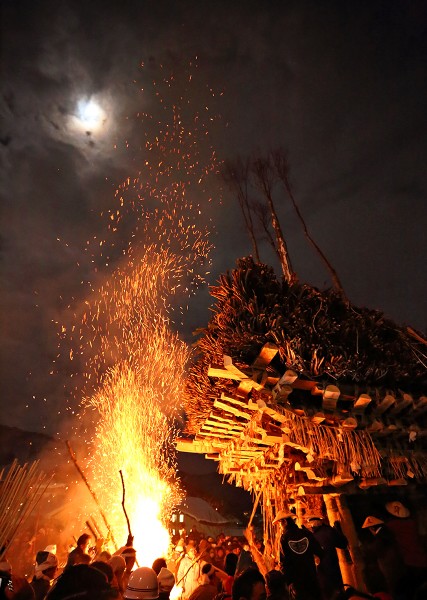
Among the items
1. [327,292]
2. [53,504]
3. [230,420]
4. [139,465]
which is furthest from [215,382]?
[53,504]

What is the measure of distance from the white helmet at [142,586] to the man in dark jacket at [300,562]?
78.9 inches

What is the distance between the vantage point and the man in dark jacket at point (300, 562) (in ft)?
13.7

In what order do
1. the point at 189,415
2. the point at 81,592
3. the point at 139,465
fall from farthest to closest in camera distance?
1. the point at 139,465
2. the point at 189,415
3. the point at 81,592

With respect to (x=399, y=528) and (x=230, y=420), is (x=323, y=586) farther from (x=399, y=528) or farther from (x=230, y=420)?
(x=230, y=420)

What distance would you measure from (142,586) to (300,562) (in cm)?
220

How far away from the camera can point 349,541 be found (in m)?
5.25

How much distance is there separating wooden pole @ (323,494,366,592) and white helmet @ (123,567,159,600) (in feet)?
11.4

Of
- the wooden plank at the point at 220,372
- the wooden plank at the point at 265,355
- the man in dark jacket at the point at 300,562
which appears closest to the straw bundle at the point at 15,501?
the wooden plank at the point at 220,372

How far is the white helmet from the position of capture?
3.11 metres

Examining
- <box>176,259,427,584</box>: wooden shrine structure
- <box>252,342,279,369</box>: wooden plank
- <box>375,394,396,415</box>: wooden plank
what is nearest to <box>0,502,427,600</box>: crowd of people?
<box>176,259,427,584</box>: wooden shrine structure

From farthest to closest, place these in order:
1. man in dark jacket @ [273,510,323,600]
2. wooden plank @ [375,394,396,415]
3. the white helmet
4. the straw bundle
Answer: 1. wooden plank @ [375,394,396,415]
2. man in dark jacket @ [273,510,323,600]
3. the straw bundle
4. the white helmet

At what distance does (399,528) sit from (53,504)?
2186 centimetres

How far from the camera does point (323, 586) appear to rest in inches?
175

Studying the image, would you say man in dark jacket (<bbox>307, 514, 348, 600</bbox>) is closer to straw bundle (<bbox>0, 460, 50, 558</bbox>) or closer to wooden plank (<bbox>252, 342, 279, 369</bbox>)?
wooden plank (<bbox>252, 342, 279, 369</bbox>)
